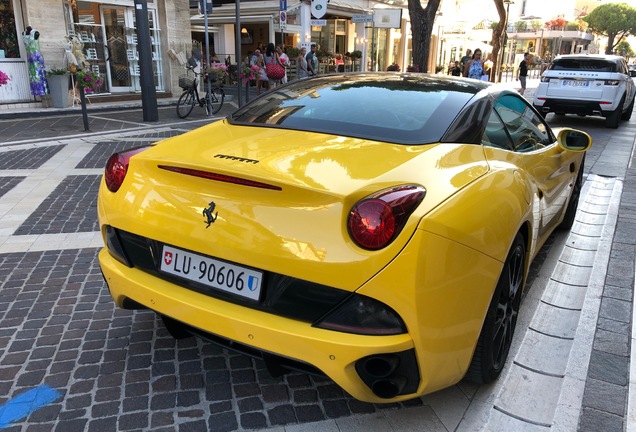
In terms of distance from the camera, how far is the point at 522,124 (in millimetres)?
3428

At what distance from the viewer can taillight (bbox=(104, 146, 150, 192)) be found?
2555 millimetres

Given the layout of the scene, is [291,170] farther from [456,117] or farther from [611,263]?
[611,263]

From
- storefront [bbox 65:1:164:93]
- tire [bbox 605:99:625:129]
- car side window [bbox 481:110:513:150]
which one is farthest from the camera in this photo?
storefront [bbox 65:1:164:93]

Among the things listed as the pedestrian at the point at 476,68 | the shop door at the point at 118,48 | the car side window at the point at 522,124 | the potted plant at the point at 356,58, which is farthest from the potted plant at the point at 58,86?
the potted plant at the point at 356,58

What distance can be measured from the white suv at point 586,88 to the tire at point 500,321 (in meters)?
10.6

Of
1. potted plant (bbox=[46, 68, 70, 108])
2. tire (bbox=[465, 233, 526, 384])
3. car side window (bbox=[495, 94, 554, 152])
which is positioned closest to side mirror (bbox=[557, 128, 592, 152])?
car side window (bbox=[495, 94, 554, 152])

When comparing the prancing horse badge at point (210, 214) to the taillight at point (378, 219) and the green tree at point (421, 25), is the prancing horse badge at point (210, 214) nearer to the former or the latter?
the taillight at point (378, 219)

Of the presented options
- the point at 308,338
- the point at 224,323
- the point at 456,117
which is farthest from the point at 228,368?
the point at 456,117

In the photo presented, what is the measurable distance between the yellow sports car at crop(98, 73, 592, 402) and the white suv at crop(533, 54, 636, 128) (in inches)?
412

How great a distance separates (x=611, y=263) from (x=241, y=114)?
3070 millimetres

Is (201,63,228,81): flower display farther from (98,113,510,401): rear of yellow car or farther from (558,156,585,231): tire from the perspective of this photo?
(98,113,510,401): rear of yellow car

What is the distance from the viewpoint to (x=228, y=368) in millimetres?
2711

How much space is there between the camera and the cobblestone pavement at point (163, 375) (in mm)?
2336

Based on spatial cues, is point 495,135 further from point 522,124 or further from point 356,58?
point 356,58
